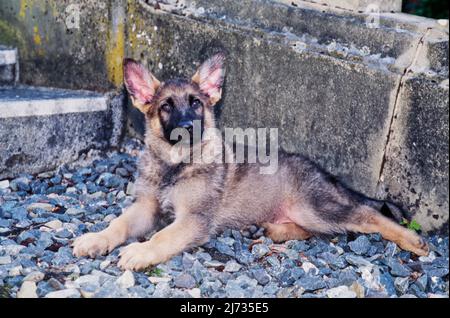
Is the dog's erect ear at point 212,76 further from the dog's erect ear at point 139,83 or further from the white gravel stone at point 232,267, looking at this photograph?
the white gravel stone at point 232,267

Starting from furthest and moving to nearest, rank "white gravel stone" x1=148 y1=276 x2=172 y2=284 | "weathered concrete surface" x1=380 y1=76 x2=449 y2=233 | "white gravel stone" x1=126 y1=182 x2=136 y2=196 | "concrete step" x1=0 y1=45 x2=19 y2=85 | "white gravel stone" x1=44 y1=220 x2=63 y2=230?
"concrete step" x1=0 y1=45 x2=19 y2=85 < "white gravel stone" x1=126 y1=182 x2=136 y2=196 < "white gravel stone" x1=44 y1=220 x2=63 y2=230 < "weathered concrete surface" x1=380 y1=76 x2=449 y2=233 < "white gravel stone" x1=148 y1=276 x2=172 y2=284

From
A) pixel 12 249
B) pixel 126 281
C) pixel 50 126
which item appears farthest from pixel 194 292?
pixel 50 126

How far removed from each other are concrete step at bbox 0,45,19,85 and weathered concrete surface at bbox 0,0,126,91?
0.26 ft

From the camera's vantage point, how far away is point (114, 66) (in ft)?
18.7

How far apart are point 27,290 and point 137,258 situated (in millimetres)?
627

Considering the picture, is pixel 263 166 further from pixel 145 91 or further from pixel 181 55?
pixel 181 55

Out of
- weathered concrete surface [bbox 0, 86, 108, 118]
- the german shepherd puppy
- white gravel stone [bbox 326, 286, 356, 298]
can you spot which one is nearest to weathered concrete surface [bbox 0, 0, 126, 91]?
weathered concrete surface [bbox 0, 86, 108, 118]

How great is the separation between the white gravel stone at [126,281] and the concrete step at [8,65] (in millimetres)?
3169

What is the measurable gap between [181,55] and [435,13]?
4486mm

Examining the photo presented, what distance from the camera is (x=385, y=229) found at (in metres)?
4.18

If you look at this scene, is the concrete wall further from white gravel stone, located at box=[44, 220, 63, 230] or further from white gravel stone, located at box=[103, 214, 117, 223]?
white gravel stone, located at box=[44, 220, 63, 230]

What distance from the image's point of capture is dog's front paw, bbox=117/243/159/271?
12.0 feet

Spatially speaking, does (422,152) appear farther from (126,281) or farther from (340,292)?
(126,281)

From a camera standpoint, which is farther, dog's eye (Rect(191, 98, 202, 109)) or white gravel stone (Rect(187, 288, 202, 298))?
dog's eye (Rect(191, 98, 202, 109))
